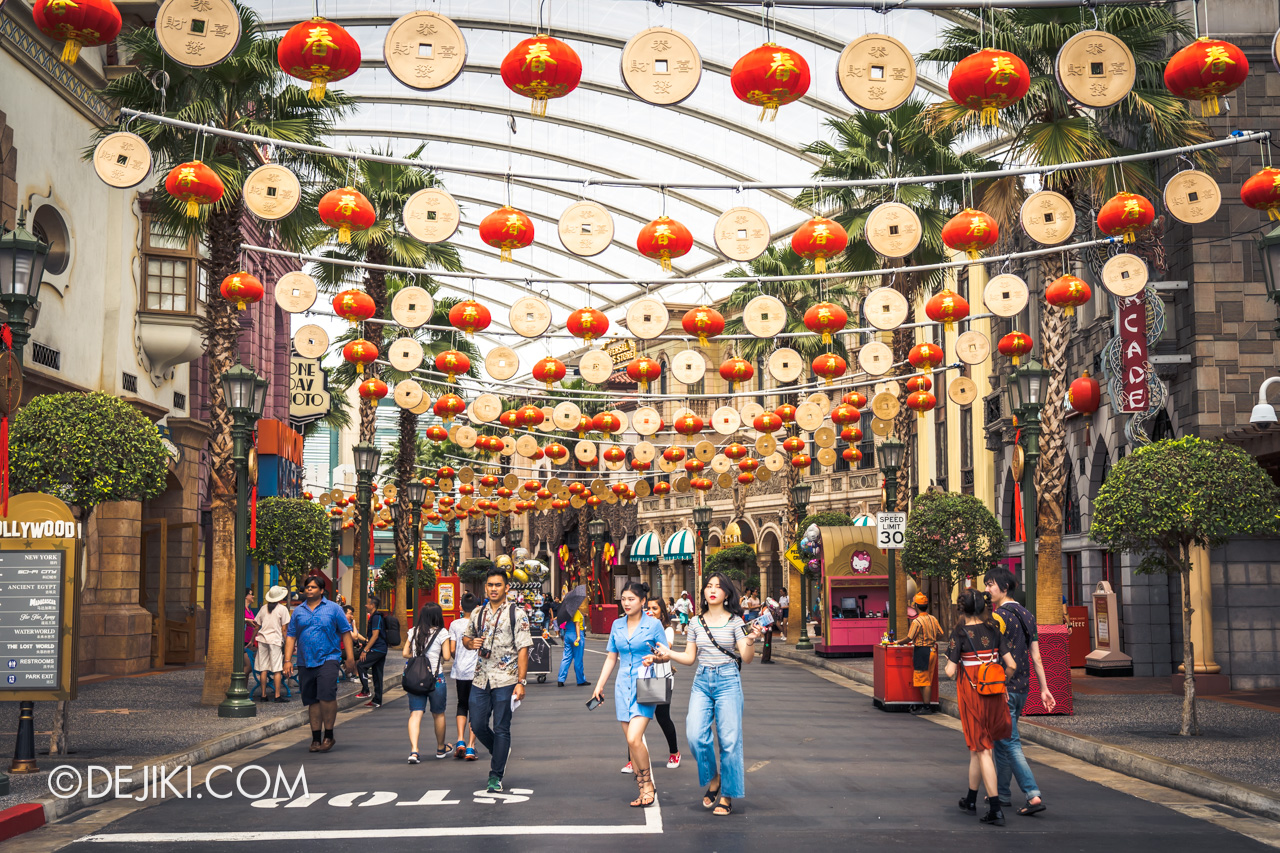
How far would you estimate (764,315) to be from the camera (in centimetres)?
1709

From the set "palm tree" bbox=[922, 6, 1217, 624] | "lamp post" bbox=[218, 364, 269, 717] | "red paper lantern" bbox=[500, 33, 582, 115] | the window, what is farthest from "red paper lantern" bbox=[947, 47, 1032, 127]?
the window

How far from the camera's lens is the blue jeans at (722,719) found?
943 cm

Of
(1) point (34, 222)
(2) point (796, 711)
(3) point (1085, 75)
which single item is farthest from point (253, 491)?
(3) point (1085, 75)

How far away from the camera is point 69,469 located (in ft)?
44.4

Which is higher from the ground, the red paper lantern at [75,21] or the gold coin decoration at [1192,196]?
the red paper lantern at [75,21]

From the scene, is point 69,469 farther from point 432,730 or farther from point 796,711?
point 796,711

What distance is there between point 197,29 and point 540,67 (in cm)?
261

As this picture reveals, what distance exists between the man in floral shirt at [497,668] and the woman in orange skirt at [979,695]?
362 centimetres

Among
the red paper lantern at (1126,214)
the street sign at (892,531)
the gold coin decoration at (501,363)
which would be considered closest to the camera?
the red paper lantern at (1126,214)

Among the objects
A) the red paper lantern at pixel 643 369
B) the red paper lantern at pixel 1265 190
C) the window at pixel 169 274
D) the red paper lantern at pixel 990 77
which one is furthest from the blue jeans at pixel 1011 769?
the window at pixel 169 274

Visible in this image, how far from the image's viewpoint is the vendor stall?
3131cm

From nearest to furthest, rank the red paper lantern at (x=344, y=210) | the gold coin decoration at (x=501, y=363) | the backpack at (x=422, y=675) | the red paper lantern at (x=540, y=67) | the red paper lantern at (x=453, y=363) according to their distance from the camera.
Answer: the red paper lantern at (x=540, y=67) → the red paper lantern at (x=344, y=210) → the backpack at (x=422, y=675) → the gold coin decoration at (x=501, y=363) → the red paper lantern at (x=453, y=363)

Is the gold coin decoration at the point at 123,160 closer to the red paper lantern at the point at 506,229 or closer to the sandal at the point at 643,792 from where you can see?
the red paper lantern at the point at 506,229

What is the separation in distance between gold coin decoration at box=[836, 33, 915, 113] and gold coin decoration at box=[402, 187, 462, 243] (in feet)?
14.5
